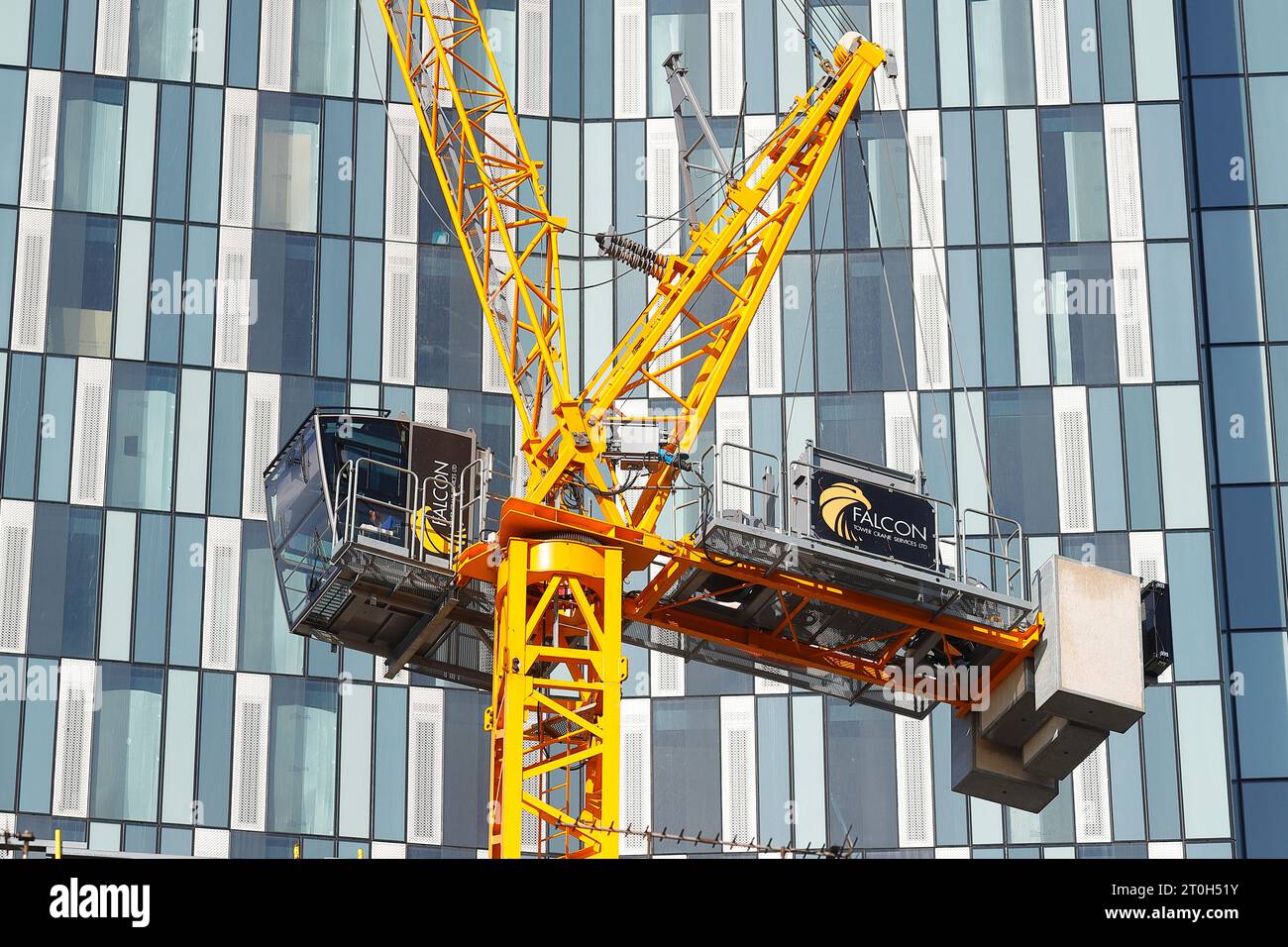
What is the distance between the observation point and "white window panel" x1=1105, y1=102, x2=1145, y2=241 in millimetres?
72188

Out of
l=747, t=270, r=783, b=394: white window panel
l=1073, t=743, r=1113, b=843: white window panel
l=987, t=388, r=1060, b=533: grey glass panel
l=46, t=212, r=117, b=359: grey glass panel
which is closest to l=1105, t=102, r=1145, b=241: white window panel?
l=987, t=388, r=1060, b=533: grey glass panel

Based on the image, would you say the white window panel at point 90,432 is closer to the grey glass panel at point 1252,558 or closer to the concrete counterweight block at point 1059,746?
the concrete counterweight block at point 1059,746

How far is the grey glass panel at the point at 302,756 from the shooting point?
214 ft

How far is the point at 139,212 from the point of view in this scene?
232ft

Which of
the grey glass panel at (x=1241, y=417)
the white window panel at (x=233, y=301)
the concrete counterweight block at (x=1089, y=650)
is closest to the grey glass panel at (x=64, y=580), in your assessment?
the white window panel at (x=233, y=301)

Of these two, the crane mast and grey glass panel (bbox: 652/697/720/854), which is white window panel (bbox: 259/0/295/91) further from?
grey glass panel (bbox: 652/697/720/854)

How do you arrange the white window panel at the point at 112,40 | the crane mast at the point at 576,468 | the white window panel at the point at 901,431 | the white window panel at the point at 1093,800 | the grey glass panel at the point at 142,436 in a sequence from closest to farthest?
the crane mast at the point at 576,468 → the white window panel at the point at 1093,800 → the grey glass panel at the point at 142,436 → the white window panel at the point at 901,431 → the white window panel at the point at 112,40

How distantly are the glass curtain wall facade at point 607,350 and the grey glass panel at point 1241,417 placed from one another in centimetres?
13

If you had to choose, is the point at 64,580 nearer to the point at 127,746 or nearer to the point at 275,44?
the point at 127,746

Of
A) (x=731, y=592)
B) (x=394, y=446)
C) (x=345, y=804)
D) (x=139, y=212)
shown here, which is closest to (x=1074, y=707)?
(x=731, y=592)

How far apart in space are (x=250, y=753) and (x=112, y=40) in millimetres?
23096
